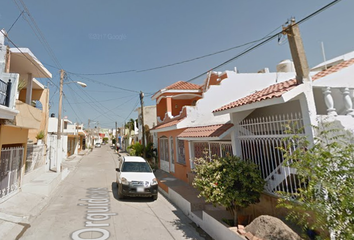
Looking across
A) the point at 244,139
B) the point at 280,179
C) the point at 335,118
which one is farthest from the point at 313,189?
the point at 244,139

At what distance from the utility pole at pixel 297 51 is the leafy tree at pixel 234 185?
2519 millimetres

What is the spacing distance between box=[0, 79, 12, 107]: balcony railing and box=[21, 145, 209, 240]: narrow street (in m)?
4.02

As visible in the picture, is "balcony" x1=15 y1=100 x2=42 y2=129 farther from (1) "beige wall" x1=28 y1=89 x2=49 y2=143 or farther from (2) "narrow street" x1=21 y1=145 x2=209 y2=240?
(1) "beige wall" x1=28 y1=89 x2=49 y2=143

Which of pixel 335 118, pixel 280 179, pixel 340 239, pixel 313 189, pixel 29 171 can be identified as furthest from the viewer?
pixel 29 171

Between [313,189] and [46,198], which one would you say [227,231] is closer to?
[313,189]

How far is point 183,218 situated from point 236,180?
9.40 ft

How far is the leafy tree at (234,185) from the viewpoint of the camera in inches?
187

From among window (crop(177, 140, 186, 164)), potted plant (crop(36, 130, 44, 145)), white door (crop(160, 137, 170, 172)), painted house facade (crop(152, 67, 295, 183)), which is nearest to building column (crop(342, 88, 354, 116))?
painted house facade (crop(152, 67, 295, 183))

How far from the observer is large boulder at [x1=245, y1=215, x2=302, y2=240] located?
3.63 metres

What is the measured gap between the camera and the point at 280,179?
4680mm

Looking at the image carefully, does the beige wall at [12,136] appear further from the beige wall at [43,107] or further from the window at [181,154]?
the window at [181,154]

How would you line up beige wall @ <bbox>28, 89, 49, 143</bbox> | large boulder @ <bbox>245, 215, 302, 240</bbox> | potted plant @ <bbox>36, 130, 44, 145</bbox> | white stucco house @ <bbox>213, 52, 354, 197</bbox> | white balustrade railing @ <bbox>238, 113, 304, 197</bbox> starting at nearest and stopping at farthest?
large boulder @ <bbox>245, 215, 302, 240</bbox> < white stucco house @ <bbox>213, 52, 354, 197</bbox> < white balustrade railing @ <bbox>238, 113, 304, 197</bbox> < potted plant @ <bbox>36, 130, 44, 145</bbox> < beige wall @ <bbox>28, 89, 49, 143</bbox>

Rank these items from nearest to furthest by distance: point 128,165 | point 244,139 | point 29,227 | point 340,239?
point 340,239 < point 29,227 < point 244,139 < point 128,165

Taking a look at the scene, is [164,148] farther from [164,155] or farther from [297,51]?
[297,51]
